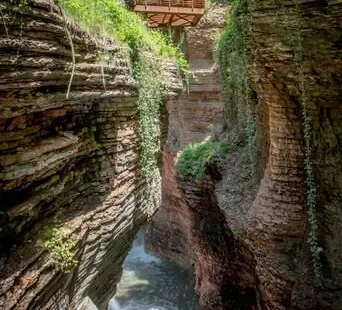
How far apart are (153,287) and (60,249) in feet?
33.2

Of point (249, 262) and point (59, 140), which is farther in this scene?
point (249, 262)

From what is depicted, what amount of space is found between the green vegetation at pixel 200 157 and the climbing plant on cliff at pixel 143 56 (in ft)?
8.82

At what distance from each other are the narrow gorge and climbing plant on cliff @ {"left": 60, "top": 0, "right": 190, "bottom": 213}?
35 millimetres

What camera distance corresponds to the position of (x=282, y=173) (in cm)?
720

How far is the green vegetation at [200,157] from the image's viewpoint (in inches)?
438

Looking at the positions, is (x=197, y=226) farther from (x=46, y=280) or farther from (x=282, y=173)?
(x=46, y=280)

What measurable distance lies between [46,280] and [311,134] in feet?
15.7

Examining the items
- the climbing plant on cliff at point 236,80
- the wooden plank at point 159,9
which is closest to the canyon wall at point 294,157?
the climbing plant on cliff at point 236,80

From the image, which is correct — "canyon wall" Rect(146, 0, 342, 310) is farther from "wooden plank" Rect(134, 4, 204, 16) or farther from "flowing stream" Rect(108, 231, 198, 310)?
"flowing stream" Rect(108, 231, 198, 310)

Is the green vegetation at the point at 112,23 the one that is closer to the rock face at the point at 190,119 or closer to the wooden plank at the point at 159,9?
the wooden plank at the point at 159,9

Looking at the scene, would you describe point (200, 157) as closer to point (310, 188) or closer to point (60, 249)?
point (310, 188)

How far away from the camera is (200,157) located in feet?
38.7

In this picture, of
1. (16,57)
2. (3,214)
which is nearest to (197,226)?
(3,214)

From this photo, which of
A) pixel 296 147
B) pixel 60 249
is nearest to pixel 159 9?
pixel 296 147
